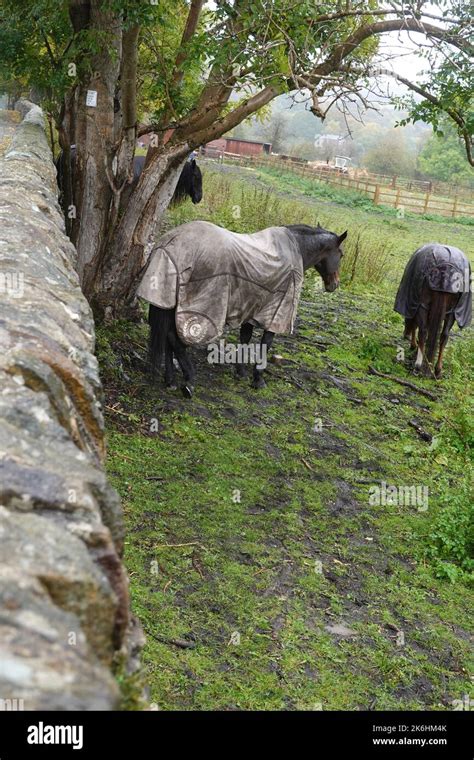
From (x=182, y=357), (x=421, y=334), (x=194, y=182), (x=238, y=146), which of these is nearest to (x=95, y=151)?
(x=182, y=357)

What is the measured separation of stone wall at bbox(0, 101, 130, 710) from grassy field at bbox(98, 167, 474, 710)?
266 mm

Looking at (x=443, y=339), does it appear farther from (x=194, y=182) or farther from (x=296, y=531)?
(x=296, y=531)

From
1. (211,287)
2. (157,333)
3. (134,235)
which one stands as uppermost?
(134,235)

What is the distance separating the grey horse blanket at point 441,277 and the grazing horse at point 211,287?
234cm

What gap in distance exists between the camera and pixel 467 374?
36.3ft

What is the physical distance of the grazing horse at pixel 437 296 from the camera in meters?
10.5

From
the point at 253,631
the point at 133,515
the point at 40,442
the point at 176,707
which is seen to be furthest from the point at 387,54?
the point at 40,442

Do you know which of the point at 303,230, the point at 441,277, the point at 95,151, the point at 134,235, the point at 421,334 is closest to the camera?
the point at 95,151

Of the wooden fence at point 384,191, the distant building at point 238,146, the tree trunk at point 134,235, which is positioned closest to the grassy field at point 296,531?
the tree trunk at point 134,235

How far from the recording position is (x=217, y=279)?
27.1ft

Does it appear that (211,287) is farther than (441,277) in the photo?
No

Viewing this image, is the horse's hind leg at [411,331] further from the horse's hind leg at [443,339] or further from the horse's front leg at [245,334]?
the horse's front leg at [245,334]

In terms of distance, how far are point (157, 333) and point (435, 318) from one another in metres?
4.35

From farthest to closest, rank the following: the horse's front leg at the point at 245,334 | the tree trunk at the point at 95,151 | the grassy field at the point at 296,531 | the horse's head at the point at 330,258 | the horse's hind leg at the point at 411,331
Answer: the horse's hind leg at the point at 411,331 → the horse's head at the point at 330,258 → the horse's front leg at the point at 245,334 → the tree trunk at the point at 95,151 → the grassy field at the point at 296,531
